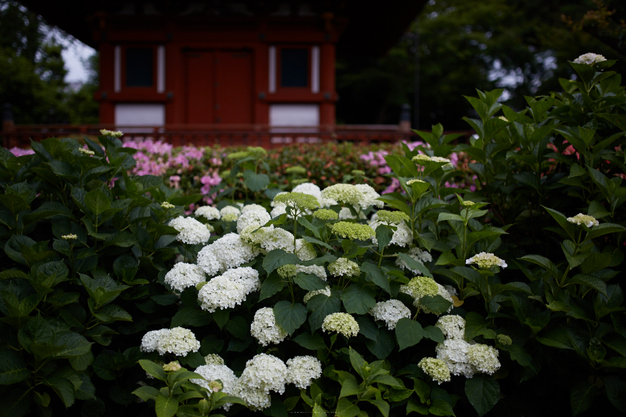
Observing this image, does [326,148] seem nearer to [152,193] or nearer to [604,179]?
[152,193]

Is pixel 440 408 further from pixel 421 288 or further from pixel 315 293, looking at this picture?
pixel 315 293

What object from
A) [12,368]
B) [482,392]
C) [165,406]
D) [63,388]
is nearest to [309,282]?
[165,406]

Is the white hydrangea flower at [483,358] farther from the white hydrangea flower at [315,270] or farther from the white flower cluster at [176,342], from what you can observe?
the white flower cluster at [176,342]

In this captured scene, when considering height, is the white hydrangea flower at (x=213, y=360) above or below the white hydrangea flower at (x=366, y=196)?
below

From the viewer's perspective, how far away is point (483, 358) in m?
1.67

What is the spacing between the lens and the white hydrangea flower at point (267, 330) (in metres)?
1.65

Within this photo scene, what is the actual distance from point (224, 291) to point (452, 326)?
3.01 feet

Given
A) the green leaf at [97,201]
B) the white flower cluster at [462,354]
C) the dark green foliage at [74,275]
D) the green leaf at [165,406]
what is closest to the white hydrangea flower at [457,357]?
the white flower cluster at [462,354]

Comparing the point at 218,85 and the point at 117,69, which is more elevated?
the point at 117,69

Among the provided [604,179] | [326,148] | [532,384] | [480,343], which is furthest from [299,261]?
[326,148]

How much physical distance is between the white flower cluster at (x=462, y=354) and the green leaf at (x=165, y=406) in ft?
3.24

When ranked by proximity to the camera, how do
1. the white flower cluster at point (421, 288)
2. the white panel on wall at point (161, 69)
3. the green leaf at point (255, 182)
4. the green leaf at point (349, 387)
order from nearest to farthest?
the green leaf at point (349, 387), the white flower cluster at point (421, 288), the green leaf at point (255, 182), the white panel on wall at point (161, 69)

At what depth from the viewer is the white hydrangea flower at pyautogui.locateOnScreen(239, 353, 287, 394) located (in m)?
1.55

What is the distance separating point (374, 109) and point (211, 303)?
858 inches
